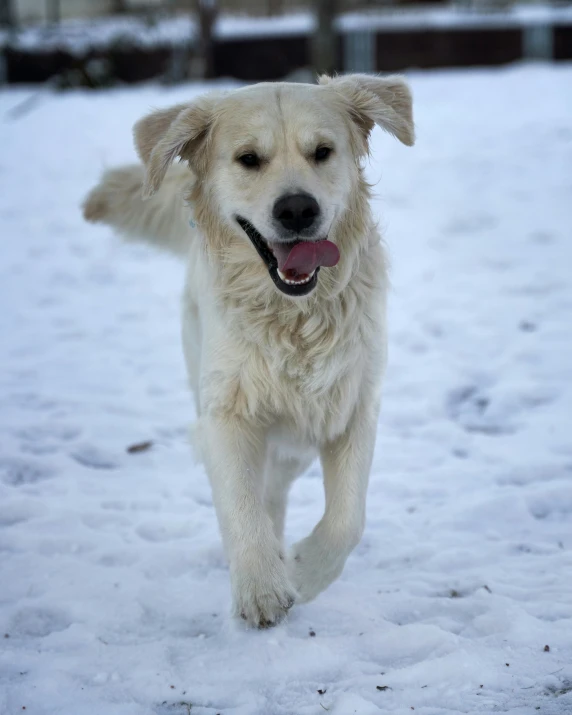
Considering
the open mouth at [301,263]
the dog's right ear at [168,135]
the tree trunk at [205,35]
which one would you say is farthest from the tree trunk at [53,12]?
the open mouth at [301,263]

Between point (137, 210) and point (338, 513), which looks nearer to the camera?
point (338, 513)

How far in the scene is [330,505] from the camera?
3070 mm

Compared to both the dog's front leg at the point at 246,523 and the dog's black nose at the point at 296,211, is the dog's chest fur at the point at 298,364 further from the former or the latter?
the dog's black nose at the point at 296,211

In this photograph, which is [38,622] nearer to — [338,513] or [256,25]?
[338,513]

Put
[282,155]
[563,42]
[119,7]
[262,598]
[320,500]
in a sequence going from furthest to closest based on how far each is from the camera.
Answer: [119,7] < [563,42] < [320,500] < [282,155] < [262,598]

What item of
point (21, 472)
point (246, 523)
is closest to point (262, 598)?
point (246, 523)

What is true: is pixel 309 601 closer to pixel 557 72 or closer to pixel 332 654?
pixel 332 654

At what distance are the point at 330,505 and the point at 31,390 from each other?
2670 millimetres

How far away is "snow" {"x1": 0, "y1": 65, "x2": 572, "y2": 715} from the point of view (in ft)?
8.79

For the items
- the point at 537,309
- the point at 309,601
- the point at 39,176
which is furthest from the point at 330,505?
the point at 39,176

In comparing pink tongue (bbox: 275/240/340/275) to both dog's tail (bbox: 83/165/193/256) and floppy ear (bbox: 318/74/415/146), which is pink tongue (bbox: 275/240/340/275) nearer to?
floppy ear (bbox: 318/74/415/146)

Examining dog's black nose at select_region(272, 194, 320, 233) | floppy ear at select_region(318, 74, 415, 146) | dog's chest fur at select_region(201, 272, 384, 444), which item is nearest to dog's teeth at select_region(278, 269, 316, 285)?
dog's black nose at select_region(272, 194, 320, 233)

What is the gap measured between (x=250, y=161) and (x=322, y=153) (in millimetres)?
255

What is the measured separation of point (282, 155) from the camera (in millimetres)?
3008
